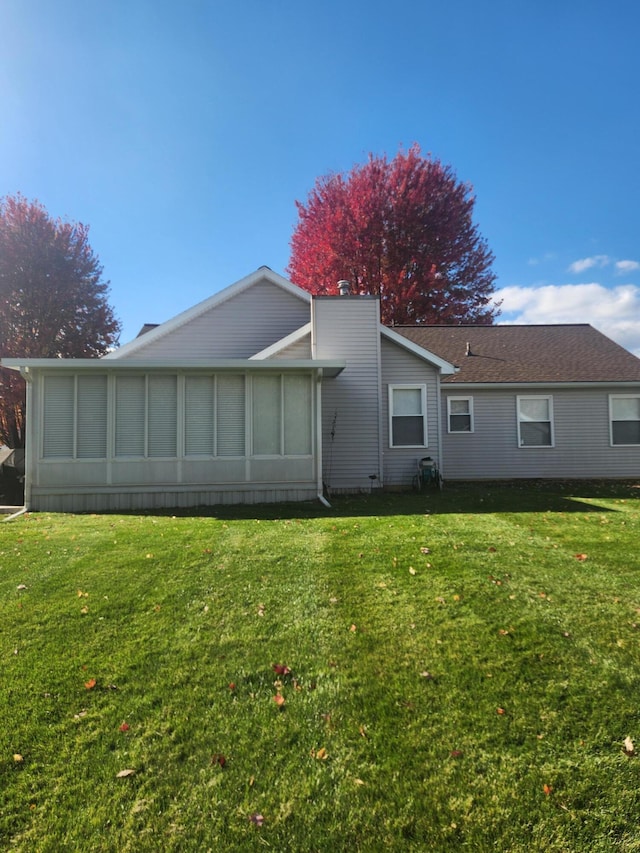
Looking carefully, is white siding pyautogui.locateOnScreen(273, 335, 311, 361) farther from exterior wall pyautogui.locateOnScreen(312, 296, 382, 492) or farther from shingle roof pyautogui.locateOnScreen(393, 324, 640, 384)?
shingle roof pyautogui.locateOnScreen(393, 324, 640, 384)

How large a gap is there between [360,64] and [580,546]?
1150cm

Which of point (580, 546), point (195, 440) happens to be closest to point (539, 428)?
point (580, 546)

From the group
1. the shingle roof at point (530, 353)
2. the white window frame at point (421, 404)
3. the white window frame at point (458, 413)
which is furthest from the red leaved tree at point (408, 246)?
the white window frame at point (421, 404)

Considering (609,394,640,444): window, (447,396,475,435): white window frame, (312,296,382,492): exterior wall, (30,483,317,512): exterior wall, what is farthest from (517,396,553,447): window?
(30,483,317,512): exterior wall

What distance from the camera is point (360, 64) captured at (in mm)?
11156

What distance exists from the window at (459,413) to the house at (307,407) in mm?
33

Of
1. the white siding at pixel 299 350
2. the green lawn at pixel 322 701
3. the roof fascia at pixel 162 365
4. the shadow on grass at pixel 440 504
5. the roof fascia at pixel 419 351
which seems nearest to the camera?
the green lawn at pixel 322 701

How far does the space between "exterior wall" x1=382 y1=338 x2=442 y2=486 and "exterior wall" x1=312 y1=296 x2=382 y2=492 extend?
1.16ft

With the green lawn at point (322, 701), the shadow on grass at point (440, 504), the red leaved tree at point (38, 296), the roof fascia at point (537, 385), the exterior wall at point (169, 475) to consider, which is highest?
the red leaved tree at point (38, 296)

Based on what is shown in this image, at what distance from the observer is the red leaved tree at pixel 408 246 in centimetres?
2514

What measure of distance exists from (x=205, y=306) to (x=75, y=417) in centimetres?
511

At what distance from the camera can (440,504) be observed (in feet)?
31.5

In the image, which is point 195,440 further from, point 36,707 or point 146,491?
point 36,707

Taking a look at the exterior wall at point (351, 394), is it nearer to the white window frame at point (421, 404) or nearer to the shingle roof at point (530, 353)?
the white window frame at point (421, 404)
